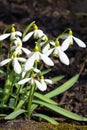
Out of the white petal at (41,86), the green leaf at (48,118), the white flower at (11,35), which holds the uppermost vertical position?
the white flower at (11,35)

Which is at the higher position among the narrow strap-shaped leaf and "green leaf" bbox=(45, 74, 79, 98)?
"green leaf" bbox=(45, 74, 79, 98)

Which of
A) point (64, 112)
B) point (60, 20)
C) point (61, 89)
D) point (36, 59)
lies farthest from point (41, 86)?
point (60, 20)

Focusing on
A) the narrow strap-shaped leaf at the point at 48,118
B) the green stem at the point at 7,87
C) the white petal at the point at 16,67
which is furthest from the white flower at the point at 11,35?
the narrow strap-shaped leaf at the point at 48,118

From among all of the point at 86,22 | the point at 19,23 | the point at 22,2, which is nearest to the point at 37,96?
the point at 19,23

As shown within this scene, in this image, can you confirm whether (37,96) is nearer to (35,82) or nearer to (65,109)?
(65,109)

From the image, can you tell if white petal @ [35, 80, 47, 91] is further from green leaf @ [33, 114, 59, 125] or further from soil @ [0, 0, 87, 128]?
soil @ [0, 0, 87, 128]

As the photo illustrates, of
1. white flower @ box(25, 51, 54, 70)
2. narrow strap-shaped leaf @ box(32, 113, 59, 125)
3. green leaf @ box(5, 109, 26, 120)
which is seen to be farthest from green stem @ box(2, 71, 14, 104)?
white flower @ box(25, 51, 54, 70)

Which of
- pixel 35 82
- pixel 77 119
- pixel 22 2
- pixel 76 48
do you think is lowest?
Result: pixel 77 119

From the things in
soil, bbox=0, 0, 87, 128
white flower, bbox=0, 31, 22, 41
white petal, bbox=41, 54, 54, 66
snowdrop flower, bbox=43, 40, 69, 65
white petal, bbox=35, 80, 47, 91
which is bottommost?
white petal, bbox=35, 80, 47, 91

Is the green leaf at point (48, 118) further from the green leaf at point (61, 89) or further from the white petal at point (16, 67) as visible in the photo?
the white petal at point (16, 67)
